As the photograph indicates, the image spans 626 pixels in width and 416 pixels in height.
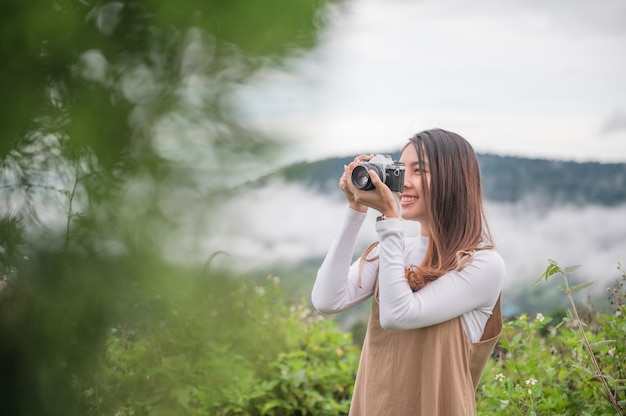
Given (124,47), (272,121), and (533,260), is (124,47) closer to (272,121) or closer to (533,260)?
(272,121)

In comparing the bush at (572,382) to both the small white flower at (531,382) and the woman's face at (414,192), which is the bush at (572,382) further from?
the woman's face at (414,192)

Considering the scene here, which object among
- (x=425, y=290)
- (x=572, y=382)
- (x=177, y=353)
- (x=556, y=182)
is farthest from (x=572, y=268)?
(x=556, y=182)

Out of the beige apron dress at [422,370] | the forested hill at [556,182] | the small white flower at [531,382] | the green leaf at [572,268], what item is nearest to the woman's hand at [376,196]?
the beige apron dress at [422,370]

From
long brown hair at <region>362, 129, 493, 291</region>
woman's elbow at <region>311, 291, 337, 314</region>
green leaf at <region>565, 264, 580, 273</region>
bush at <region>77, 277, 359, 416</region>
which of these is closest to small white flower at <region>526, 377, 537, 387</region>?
green leaf at <region>565, 264, 580, 273</region>

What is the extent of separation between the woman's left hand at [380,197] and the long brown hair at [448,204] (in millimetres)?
157

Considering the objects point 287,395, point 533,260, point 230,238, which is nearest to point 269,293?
point 287,395

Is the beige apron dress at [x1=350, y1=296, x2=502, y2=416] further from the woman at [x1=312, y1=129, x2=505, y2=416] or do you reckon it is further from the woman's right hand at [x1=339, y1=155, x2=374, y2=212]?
the woman's right hand at [x1=339, y1=155, x2=374, y2=212]

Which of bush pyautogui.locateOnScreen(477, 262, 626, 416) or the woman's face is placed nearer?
the woman's face

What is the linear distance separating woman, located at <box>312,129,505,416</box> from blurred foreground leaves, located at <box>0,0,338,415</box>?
0.94 meters

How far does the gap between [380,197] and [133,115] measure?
3.31 ft

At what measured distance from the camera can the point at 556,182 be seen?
18.0 feet

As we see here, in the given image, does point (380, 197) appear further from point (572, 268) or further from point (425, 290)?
point (572, 268)

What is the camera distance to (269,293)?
350 cm

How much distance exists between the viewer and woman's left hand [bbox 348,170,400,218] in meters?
1.57
